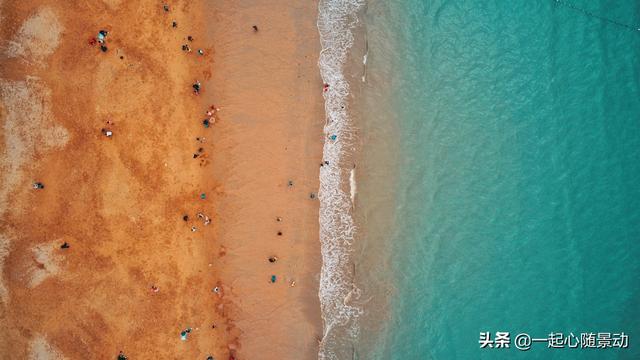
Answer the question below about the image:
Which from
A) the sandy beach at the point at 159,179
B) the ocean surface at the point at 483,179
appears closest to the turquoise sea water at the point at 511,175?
the ocean surface at the point at 483,179

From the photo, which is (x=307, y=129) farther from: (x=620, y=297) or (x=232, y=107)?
(x=620, y=297)

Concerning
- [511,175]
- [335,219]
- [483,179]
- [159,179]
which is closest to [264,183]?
[335,219]

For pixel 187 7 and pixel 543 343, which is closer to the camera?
pixel 187 7

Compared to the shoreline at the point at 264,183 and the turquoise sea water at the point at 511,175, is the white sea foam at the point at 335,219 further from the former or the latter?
the turquoise sea water at the point at 511,175

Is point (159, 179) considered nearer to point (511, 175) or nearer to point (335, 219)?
point (335, 219)

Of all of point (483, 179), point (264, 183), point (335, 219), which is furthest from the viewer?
point (483, 179)

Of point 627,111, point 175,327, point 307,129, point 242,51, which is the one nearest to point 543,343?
point 627,111
